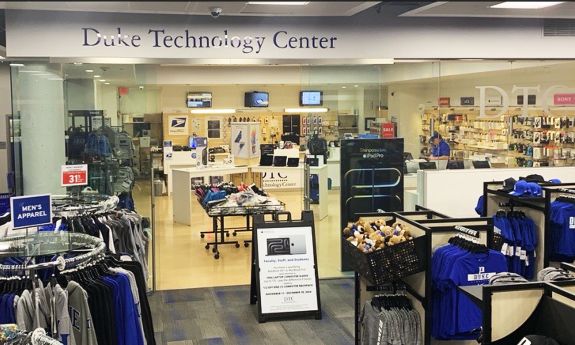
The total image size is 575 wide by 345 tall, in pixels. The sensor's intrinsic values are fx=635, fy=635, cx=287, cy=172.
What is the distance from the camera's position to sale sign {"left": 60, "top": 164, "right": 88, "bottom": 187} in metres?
6.13

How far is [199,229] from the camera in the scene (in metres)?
11.6

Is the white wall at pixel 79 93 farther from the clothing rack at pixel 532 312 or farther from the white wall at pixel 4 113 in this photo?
the white wall at pixel 4 113

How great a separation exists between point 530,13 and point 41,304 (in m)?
5.79

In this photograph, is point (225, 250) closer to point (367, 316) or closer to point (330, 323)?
point (330, 323)

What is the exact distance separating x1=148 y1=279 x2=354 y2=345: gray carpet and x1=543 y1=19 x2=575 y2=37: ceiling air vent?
3.93 metres

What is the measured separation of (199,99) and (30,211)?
13.7 m

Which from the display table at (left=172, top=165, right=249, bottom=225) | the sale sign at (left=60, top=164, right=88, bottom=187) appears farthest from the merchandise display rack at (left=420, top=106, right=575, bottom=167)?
the display table at (left=172, top=165, right=249, bottom=225)

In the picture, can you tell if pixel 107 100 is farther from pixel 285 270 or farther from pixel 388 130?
pixel 388 130

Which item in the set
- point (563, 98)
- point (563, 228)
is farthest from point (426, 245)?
point (563, 98)

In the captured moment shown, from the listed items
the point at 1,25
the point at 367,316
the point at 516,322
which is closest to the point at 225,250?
the point at 1,25

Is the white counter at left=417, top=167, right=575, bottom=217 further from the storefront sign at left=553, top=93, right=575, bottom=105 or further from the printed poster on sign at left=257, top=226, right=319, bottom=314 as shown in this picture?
the printed poster on sign at left=257, top=226, right=319, bottom=314

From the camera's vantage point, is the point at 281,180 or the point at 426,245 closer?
the point at 426,245

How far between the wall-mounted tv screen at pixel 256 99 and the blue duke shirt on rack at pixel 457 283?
13431 millimetres

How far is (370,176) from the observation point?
26.2ft
